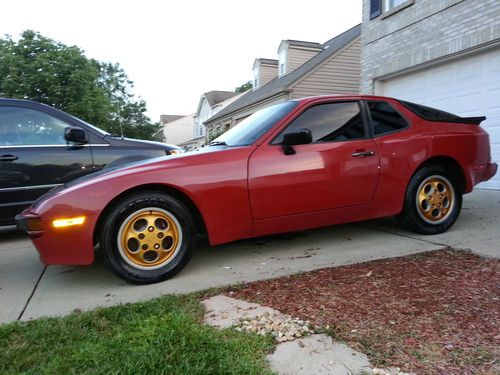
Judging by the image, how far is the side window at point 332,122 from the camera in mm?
4043

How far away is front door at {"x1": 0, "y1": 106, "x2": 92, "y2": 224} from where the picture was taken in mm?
5207

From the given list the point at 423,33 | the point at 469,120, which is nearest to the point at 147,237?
the point at 469,120

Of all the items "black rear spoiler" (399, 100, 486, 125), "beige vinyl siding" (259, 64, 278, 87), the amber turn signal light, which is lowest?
the amber turn signal light

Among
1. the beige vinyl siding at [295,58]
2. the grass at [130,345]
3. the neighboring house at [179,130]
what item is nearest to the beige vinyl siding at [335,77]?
the beige vinyl siding at [295,58]

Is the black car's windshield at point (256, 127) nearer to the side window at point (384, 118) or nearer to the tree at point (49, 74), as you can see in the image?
the side window at point (384, 118)

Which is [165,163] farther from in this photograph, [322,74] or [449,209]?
[322,74]

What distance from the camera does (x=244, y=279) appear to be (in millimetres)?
3436

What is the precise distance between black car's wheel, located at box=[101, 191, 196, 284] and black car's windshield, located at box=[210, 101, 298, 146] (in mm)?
923

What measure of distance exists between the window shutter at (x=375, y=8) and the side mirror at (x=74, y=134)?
7.86m

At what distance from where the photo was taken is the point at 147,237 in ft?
11.2

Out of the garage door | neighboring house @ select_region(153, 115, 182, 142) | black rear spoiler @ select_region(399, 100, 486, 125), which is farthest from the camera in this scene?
neighboring house @ select_region(153, 115, 182, 142)

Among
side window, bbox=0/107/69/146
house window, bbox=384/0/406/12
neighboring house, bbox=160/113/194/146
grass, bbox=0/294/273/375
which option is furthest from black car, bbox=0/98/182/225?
neighboring house, bbox=160/113/194/146

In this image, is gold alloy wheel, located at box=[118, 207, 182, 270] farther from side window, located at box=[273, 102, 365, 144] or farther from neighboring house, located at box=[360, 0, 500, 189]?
neighboring house, located at box=[360, 0, 500, 189]

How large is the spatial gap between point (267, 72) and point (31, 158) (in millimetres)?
21967
